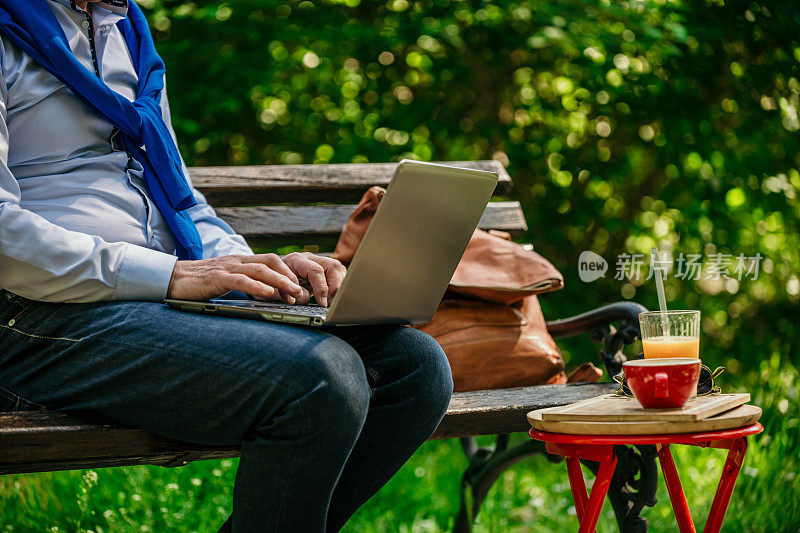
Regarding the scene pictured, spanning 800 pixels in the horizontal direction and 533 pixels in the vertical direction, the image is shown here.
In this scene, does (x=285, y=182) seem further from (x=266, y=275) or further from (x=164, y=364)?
(x=164, y=364)

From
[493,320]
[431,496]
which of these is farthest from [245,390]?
[431,496]

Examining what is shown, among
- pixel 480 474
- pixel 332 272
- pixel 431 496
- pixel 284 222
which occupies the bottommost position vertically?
pixel 431 496

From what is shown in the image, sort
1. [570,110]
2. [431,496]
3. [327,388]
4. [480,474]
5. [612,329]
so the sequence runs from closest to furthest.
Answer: [327,388] → [612,329] → [480,474] → [431,496] → [570,110]

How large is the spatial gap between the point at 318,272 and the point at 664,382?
2.22 ft

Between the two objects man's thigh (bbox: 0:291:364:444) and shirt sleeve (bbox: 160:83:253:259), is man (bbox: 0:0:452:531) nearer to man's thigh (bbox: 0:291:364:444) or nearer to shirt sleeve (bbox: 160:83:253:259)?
man's thigh (bbox: 0:291:364:444)

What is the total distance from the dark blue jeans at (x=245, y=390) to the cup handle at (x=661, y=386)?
1.30ft

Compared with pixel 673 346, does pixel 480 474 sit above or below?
below

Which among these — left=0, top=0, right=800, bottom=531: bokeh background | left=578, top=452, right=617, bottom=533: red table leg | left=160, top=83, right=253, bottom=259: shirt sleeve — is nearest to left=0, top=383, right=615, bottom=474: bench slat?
left=160, top=83, right=253, bottom=259: shirt sleeve

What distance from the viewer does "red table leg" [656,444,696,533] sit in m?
1.68

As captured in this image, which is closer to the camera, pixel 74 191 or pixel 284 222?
pixel 74 191

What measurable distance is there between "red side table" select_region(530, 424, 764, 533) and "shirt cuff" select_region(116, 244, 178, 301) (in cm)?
73

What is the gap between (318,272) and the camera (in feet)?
5.49

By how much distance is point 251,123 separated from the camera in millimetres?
3980

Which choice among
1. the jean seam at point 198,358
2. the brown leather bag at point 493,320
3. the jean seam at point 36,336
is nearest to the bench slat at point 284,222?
the brown leather bag at point 493,320
